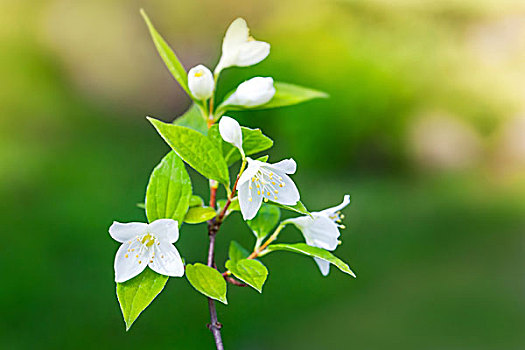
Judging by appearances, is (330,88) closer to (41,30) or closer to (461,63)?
(461,63)

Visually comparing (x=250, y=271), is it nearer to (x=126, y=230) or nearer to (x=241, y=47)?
(x=126, y=230)

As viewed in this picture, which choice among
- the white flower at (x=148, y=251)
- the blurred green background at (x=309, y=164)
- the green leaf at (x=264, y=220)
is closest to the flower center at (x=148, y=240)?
the white flower at (x=148, y=251)

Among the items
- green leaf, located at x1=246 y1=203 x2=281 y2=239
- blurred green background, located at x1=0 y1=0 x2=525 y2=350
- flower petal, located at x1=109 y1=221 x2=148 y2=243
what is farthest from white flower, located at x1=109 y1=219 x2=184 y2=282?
blurred green background, located at x1=0 y1=0 x2=525 y2=350

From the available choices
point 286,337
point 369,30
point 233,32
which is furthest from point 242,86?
point 369,30

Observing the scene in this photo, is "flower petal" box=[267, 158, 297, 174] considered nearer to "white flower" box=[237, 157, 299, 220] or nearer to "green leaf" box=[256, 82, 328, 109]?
"white flower" box=[237, 157, 299, 220]

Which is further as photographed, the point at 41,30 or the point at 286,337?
the point at 41,30

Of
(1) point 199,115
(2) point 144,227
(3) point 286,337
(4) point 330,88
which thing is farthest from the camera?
(4) point 330,88
